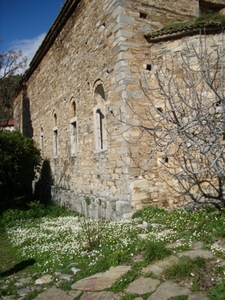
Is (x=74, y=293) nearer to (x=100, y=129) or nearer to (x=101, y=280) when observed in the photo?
(x=101, y=280)

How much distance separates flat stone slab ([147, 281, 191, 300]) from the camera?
3143 mm

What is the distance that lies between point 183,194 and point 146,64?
329 centimetres

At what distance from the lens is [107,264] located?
4285 mm

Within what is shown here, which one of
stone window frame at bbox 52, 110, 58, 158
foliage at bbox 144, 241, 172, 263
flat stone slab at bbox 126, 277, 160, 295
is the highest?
stone window frame at bbox 52, 110, 58, 158

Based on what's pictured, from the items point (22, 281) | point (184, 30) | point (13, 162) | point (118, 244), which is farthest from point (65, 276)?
point (13, 162)

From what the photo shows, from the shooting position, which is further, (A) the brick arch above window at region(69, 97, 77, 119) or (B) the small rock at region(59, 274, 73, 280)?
(A) the brick arch above window at region(69, 97, 77, 119)

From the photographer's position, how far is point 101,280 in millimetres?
3852

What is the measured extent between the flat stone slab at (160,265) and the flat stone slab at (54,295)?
106 centimetres

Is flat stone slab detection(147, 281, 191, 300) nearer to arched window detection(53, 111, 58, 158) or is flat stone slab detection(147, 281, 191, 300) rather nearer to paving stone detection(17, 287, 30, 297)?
paving stone detection(17, 287, 30, 297)

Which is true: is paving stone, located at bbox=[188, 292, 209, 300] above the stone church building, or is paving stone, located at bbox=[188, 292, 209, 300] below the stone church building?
below

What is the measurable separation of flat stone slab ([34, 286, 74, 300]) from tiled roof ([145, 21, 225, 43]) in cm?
592

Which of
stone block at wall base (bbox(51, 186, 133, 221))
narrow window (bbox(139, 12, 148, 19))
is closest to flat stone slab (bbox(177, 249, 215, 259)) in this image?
stone block at wall base (bbox(51, 186, 133, 221))

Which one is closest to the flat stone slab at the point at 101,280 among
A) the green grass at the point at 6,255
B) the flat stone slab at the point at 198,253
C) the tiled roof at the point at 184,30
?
the flat stone slab at the point at 198,253

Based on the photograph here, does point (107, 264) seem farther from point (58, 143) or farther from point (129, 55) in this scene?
point (58, 143)
